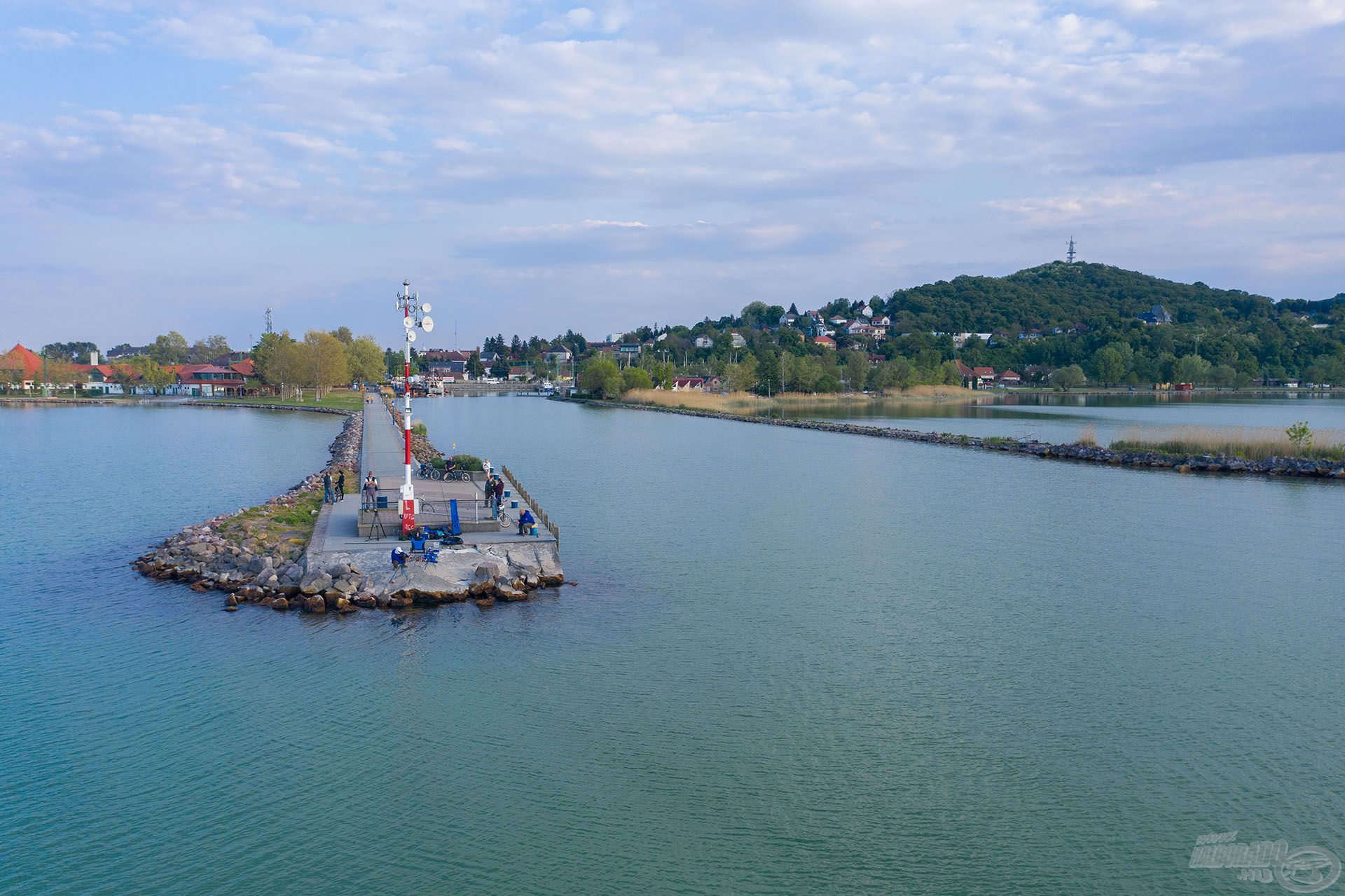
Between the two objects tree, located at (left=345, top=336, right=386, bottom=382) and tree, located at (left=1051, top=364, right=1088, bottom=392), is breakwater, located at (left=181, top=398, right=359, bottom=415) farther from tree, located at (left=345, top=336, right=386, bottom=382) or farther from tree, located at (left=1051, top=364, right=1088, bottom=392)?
tree, located at (left=1051, top=364, right=1088, bottom=392)

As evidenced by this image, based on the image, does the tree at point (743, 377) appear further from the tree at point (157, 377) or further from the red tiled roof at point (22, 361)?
the red tiled roof at point (22, 361)

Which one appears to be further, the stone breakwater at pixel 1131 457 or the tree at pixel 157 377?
the tree at pixel 157 377

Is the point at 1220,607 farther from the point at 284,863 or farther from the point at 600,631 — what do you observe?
the point at 284,863

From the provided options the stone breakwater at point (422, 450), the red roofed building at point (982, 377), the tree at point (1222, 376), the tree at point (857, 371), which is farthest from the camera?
the red roofed building at point (982, 377)

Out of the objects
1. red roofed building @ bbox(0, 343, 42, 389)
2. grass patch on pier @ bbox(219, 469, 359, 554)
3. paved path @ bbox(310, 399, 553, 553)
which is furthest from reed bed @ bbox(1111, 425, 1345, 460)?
red roofed building @ bbox(0, 343, 42, 389)

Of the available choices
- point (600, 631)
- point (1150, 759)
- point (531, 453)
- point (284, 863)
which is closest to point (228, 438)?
point (531, 453)

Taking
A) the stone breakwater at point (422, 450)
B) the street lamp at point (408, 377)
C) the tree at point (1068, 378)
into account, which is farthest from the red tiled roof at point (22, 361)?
the tree at point (1068, 378)

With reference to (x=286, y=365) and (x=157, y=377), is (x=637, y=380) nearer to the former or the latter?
(x=286, y=365)
